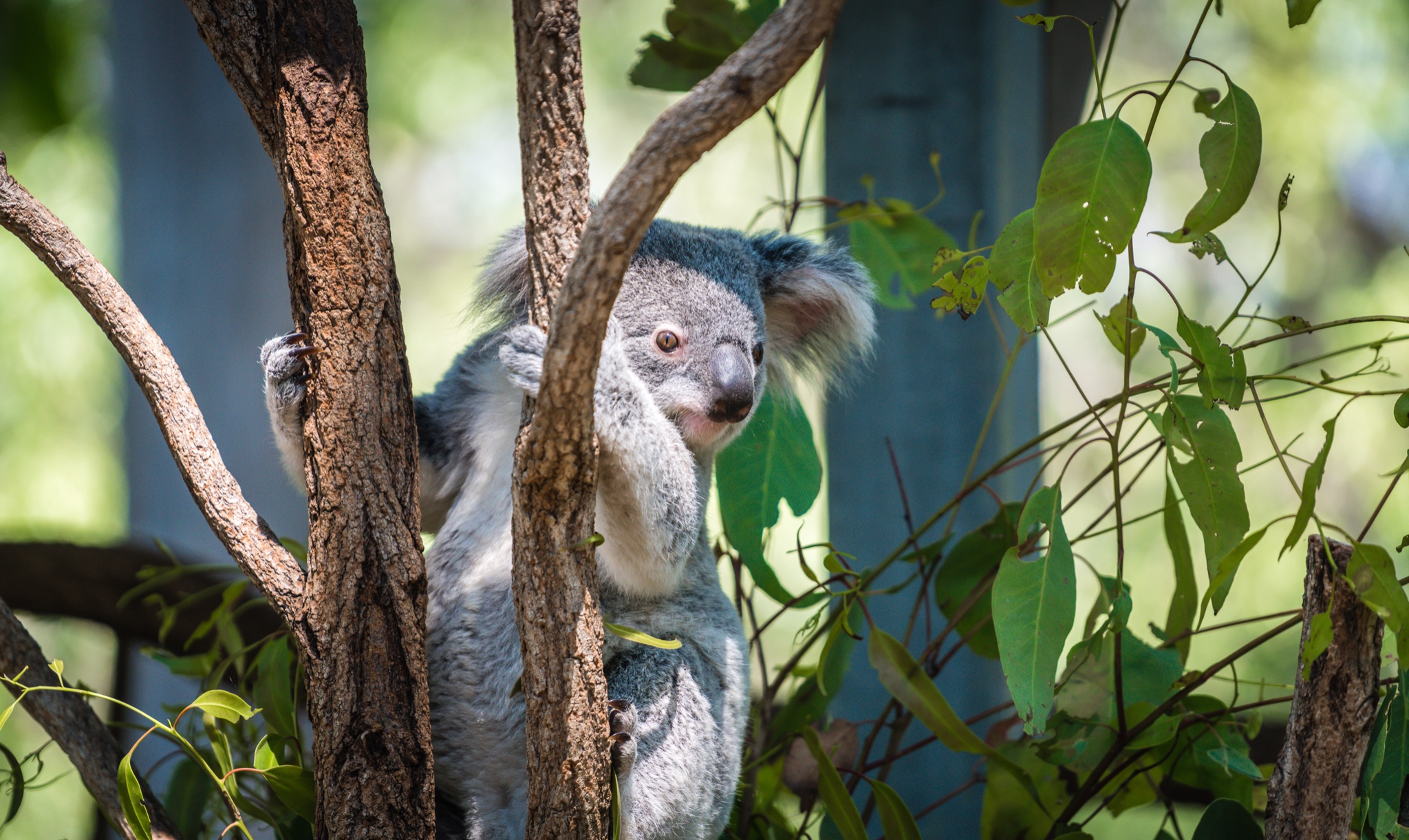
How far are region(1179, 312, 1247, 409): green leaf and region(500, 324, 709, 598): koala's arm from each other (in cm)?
67

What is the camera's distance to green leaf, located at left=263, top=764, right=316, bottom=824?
52.1 inches

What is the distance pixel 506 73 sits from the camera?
30.0 feet

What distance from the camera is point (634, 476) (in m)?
1.28

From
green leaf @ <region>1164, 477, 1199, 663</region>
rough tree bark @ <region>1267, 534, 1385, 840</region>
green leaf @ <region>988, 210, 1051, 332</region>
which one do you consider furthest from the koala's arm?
rough tree bark @ <region>1267, 534, 1385, 840</region>

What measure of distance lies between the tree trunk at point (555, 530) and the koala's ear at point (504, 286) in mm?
509

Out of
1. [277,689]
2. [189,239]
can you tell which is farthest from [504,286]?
[189,239]

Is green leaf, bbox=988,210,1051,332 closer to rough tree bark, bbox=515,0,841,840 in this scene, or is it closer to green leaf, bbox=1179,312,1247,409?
green leaf, bbox=1179,312,1247,409

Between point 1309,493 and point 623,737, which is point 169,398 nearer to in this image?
point 623,737

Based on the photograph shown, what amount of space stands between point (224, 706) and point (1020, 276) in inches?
42.8

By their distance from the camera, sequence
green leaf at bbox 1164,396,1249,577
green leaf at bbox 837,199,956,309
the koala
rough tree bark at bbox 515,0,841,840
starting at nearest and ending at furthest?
1. rough tree bark at bbox 515,0,841,840
2. green leaf at bbox 1164,396,1249,577
3. the koala
4. green leaf at bbox 837,199,956,309

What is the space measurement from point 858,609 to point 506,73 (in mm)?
8401

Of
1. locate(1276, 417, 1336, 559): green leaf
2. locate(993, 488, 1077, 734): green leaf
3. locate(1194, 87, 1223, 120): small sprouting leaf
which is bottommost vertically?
locate(993, 488, 1077, 734): green leaf

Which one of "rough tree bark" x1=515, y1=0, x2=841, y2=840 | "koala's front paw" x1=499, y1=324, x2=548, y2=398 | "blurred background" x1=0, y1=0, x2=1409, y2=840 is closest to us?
"rough tree bark" x1=515, y1=0, x2=841, y2=840

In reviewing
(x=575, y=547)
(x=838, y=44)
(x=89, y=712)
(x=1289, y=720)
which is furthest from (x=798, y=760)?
(x=838, y=44)
